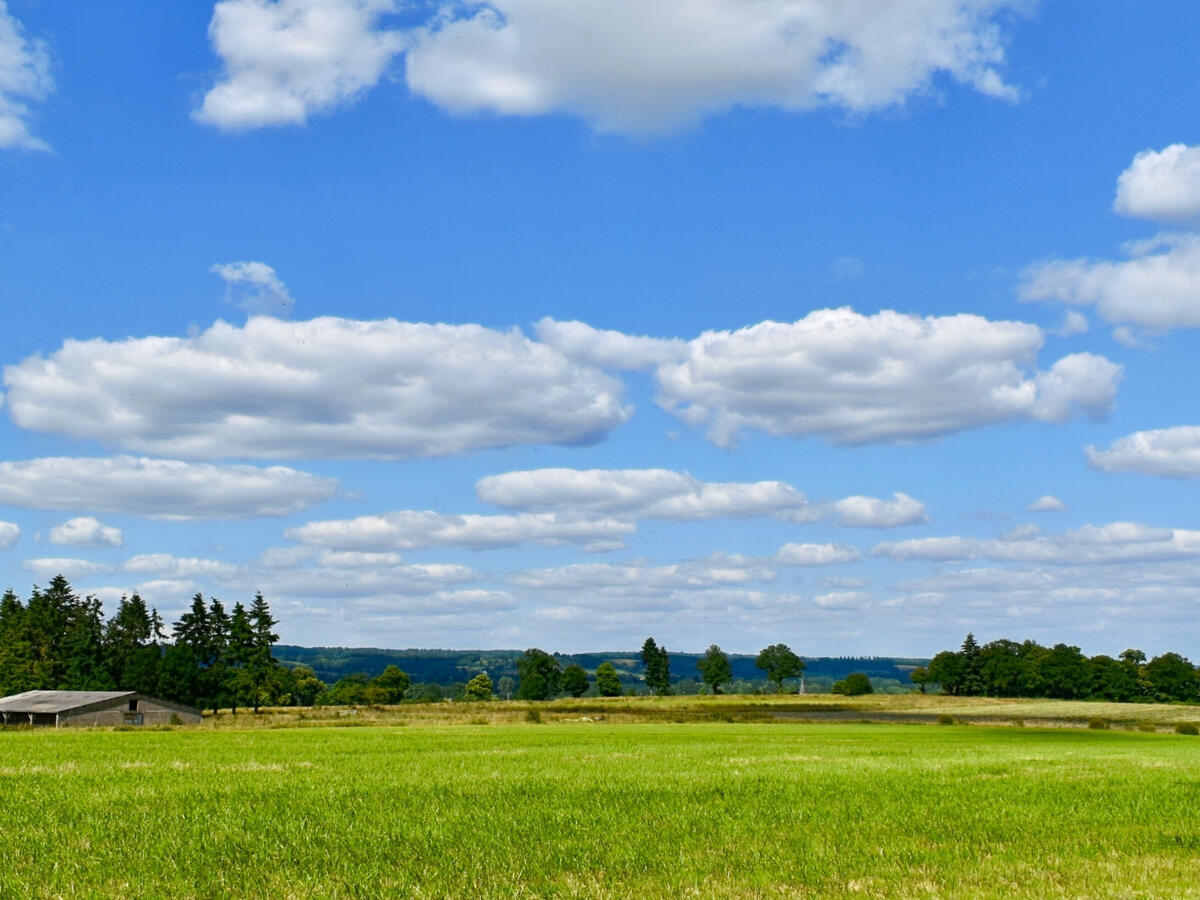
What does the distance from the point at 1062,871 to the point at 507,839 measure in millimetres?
7938

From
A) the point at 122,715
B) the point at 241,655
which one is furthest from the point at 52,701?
the point at 241,655

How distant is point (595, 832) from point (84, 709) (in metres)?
115

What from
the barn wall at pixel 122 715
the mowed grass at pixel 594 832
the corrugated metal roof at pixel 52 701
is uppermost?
the mowed grass at pixel 594 832

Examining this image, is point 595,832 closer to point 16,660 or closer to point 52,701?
point 52,701

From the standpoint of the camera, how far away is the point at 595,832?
16.7m

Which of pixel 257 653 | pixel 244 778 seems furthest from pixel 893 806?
pixel 257 653

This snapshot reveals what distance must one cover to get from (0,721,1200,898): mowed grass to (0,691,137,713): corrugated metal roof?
9592 cm

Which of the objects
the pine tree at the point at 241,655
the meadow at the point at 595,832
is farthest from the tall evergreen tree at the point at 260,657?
the meadow at the point at 595,832

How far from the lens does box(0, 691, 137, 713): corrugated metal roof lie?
112 m

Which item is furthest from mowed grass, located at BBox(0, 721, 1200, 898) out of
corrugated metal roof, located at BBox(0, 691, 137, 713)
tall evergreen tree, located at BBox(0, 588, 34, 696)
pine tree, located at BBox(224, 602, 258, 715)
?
tall evergreen tree, located at BBox(0, 588, 34, 696)

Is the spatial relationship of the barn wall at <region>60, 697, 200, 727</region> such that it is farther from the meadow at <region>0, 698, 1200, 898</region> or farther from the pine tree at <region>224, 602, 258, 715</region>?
the meadow at <region>0, 698, 1200, 898</region>

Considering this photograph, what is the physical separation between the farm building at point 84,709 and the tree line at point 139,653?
71.8 feet

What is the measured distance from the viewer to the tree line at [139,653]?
483 feet

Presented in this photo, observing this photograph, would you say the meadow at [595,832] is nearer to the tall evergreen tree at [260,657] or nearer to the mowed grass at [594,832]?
the mowed grass at [594,832]
